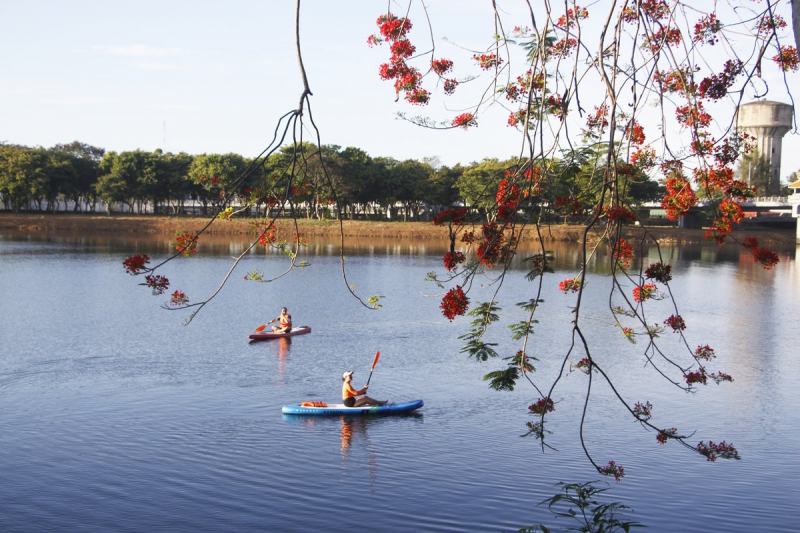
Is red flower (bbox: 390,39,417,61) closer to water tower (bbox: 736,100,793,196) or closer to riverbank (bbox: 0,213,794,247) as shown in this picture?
riverbank (bbox: 0,213,794,247)

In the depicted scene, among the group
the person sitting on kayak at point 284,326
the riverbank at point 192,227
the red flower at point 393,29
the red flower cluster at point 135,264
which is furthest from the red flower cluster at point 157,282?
the riverbank at point 192,227

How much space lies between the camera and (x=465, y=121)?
7.78 metres

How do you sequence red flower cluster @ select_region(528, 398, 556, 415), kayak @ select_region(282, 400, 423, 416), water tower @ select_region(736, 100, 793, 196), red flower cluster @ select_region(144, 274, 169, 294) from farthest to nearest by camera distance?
water tower @ select_region(736, 100, 793, 196)
kayak @ select_region(282, 400, 423, 416)
red flower cluster @ select_region(144, 274, 169, 294)
red flower cluster @ select_region(528, 398, 556, 415)

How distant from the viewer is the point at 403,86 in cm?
820

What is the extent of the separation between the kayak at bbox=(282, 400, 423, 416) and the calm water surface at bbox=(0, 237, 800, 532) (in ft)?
0.82

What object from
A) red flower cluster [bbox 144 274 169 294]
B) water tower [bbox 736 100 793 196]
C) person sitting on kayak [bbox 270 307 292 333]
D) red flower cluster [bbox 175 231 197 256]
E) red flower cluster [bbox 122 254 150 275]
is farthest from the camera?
water tower [bbox 736 100 793 196]

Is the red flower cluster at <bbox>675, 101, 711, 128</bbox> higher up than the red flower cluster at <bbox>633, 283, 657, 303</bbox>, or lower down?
higher up

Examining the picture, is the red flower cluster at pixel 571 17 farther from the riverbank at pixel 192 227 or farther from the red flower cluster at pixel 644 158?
the riverbank at pixel 192 227

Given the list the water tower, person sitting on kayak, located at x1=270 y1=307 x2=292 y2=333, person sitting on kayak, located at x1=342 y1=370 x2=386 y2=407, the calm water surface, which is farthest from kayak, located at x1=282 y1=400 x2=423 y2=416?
the water tower

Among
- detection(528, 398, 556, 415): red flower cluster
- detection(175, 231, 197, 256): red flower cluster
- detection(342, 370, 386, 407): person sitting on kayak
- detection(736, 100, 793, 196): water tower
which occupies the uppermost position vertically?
detection(736, 100, 793, 196): water tower

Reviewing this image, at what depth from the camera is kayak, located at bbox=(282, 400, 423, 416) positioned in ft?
60.0

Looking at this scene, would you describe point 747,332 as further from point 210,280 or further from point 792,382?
point 210,280

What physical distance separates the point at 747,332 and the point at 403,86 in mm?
26974

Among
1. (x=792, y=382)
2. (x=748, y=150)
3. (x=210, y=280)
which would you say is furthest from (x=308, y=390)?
(x=210, y=280)
